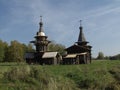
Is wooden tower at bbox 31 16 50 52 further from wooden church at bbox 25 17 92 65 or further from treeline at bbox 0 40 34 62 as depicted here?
treeline at bbox 0 40 34 62

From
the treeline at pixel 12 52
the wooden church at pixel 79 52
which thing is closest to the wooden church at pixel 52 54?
the wooden church at pixel 79 52

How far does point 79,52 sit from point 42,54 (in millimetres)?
8388

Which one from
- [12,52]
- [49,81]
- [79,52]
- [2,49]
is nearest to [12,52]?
[12,52]

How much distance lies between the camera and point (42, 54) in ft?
216

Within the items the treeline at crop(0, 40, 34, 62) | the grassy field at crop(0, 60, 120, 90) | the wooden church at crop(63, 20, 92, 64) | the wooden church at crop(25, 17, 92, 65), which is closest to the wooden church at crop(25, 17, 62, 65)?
the wooden church at crop(25, 17, 92, 65)

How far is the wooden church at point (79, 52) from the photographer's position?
63559 millimetres

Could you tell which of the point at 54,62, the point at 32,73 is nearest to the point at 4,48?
the point at 54,62

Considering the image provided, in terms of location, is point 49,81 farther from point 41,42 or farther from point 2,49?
point 2,49

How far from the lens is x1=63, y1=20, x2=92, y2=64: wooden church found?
63.6 meters

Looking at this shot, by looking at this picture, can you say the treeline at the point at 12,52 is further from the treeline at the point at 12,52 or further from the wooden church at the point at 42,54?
the wooden church at the point at 42,54

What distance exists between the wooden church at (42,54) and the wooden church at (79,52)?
2.22m

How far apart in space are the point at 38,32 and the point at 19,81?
4136 centimetres

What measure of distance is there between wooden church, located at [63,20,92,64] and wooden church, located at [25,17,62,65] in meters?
2.22

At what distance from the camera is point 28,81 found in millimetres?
28203
